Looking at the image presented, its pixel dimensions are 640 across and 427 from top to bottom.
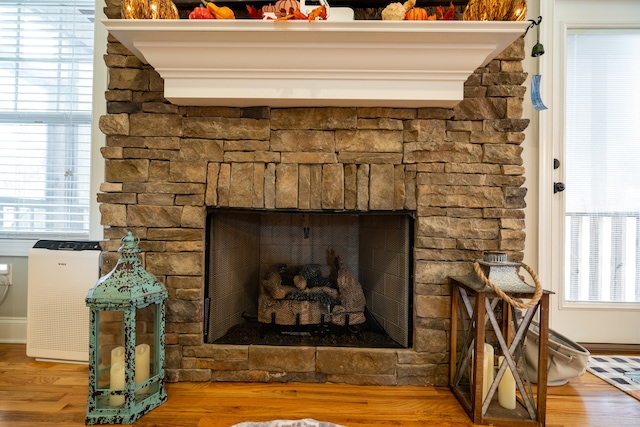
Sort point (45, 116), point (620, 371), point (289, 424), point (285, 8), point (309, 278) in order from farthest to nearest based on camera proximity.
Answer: point (45, 116) → point (309, 278) → point (620, 371) → point (285, 8) → point (289, 424)

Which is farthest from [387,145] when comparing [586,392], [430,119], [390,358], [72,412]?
[72,412]

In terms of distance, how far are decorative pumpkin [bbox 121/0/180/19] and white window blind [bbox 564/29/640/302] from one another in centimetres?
202

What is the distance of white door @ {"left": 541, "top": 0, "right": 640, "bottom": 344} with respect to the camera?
80.5 inches

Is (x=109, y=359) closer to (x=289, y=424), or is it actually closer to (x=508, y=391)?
(x=289, y=424)

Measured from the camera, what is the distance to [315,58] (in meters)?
1.43

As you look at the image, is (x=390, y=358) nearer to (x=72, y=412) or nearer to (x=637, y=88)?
(x=72, y=412)

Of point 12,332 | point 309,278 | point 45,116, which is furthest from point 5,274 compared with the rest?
point 309,278

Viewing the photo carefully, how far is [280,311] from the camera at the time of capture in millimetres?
1796

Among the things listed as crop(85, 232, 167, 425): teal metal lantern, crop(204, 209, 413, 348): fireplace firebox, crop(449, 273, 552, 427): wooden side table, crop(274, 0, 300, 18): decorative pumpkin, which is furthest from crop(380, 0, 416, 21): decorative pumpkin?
crop(85, 232, 167, 425): teal metal lantern

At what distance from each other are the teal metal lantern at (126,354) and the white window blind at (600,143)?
2.07 meters

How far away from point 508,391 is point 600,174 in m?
1.40

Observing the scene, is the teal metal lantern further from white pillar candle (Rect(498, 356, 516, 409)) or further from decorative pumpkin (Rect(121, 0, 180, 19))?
white pillar candle (Rect(498, 356, 516, 409))

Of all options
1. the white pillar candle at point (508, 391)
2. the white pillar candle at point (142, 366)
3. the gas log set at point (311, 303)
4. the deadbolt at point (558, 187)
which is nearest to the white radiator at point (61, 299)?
the white pillar candle at point (142, 366)

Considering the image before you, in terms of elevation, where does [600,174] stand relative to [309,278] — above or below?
above
